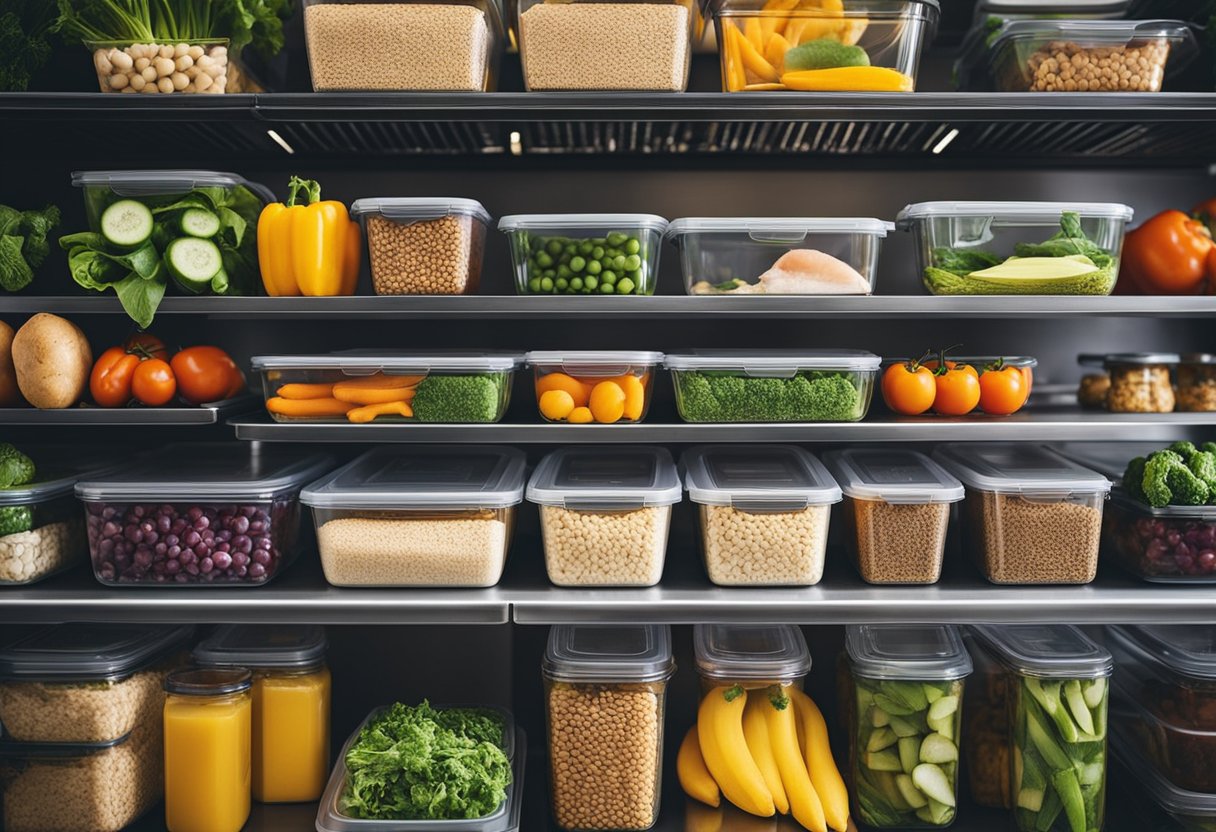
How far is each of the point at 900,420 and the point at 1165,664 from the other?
0.82m

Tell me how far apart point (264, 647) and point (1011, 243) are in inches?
77.8

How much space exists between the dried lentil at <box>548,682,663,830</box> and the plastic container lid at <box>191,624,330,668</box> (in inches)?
23.0

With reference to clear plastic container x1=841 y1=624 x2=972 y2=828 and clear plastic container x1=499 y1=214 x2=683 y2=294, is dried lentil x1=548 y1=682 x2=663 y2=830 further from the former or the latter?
clear plastic container x1=499 y1=214 x2=683 y2=294

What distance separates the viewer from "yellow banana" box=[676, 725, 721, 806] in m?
2.02

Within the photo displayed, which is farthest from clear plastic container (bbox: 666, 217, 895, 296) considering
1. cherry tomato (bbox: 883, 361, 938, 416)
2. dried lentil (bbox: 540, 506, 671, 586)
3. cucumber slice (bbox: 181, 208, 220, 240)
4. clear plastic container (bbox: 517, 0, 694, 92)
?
cucumber slice (bbox: 181, 208, 220, 240)

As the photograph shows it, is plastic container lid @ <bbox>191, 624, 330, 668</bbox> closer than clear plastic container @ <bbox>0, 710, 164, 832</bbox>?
No

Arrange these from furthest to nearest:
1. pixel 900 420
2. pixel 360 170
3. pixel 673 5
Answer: pixel 360 170
pixel 900 420
pixel 673 5

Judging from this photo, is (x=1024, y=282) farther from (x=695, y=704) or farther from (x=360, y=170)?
(x=360, y=170)

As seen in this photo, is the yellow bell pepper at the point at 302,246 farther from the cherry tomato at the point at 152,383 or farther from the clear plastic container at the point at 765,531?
the clear plastic container at the point at 765,531

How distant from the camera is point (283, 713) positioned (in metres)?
2.01

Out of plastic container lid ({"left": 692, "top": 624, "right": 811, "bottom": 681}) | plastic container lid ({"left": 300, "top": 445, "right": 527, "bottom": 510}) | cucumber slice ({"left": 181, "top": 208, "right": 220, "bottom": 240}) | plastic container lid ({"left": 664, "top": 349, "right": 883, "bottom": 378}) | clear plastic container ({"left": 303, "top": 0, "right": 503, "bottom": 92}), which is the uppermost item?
clear plastic container ({"left": 303, "top": 0, "right": 503, "bottom": 92})

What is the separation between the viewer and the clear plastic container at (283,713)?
2006 mm

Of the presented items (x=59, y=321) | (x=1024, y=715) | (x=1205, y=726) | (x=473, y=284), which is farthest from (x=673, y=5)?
(x=1205, y=726)

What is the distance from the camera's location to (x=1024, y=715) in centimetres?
195
